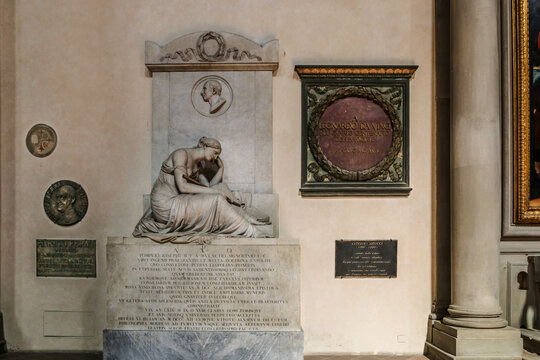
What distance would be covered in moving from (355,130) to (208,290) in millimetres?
2317

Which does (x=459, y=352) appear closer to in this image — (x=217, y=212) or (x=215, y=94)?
(x=217, y=212)

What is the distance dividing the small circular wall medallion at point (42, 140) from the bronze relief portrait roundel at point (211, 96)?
63.4 inches

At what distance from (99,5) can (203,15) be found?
1.15 meters

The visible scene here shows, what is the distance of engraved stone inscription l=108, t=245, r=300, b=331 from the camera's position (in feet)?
14.0

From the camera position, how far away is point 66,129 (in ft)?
17.1

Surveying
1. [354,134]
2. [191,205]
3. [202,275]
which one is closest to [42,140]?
[191,205]

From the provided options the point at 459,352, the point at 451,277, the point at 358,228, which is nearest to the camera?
the point at 459,352

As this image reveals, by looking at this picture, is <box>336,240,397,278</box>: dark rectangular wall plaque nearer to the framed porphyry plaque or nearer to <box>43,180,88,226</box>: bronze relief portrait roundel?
the framed porphyry plaque

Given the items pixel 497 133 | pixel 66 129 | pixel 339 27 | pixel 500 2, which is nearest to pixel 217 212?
pixel 66 129

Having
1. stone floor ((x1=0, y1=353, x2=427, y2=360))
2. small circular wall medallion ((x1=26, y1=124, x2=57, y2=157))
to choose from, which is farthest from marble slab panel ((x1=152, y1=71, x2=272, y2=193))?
stone floor ((x1=0, y1=353, x2=427, y2=360))

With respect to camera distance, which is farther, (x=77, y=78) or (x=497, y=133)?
(x=77, y=78)

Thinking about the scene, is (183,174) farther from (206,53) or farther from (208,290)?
(206,53)

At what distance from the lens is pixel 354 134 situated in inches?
204

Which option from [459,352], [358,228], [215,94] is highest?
[215,94]
